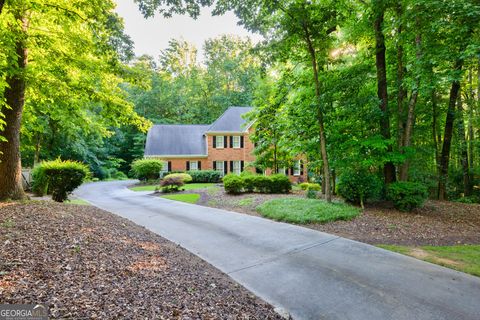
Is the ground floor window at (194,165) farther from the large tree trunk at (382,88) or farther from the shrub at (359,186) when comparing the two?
the large tree trunk at (382,88)

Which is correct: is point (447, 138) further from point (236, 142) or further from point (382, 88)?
point (236, 142)

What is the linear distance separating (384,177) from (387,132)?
2124 mm

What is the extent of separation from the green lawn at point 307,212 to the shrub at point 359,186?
32.5 inches

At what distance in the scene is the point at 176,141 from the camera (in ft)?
95.7

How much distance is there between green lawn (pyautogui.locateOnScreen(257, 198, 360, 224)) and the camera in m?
8.50

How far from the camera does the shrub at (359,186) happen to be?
32.3ft

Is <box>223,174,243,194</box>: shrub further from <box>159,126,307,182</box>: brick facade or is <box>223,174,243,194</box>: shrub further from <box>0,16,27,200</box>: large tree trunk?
<box>159,126,307,182</box>: brick facade

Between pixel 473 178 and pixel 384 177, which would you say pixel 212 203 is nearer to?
pixel 384 177

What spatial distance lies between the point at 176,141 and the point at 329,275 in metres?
26.4

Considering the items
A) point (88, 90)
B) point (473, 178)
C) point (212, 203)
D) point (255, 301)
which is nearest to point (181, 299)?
point (255, 301)

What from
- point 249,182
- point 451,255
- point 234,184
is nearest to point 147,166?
point 234,184

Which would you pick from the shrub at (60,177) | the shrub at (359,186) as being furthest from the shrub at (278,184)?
the shrub at (60,177)

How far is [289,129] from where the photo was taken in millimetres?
12320

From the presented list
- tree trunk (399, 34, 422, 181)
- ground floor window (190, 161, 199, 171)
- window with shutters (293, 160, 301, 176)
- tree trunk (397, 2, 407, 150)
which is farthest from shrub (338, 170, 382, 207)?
ground floor window (190, 161, 199, 171)
